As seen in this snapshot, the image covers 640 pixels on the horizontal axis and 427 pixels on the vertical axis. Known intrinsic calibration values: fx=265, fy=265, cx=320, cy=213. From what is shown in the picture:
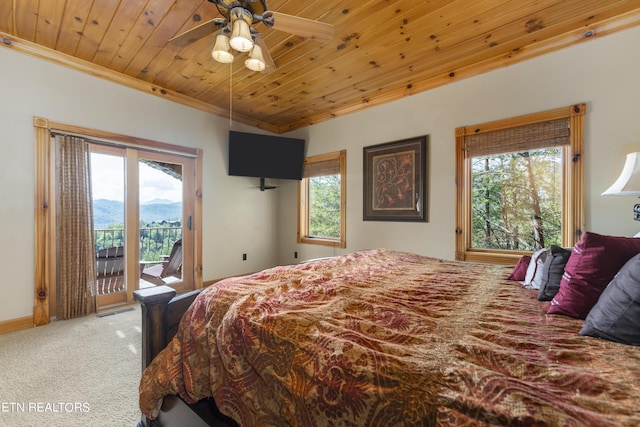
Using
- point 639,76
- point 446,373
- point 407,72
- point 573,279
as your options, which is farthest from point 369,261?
point 639,76

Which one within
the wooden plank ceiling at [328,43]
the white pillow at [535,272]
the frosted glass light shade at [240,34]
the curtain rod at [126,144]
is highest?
the wooden plank ceiling at [328,43]

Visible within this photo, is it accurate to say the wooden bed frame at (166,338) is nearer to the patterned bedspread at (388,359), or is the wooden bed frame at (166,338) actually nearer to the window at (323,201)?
the patterned bedspread at (388,359)

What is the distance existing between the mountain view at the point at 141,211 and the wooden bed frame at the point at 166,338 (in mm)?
2385

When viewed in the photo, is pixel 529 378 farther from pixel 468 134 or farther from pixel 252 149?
pixel 252 149

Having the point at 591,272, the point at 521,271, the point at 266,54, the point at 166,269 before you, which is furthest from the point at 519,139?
the point at 166,269

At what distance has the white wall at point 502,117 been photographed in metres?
2.12

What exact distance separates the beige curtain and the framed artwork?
3258 millimetres

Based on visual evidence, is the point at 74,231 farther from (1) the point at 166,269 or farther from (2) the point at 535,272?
(2) the point at 535,272

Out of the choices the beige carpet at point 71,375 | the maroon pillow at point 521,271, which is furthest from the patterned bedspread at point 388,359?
the beige carpet at point 71,375

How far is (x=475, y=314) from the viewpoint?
40.6 inches

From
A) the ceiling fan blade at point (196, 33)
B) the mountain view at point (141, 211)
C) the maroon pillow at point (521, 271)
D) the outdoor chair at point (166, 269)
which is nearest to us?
the maroon pillow at point (521, 271)

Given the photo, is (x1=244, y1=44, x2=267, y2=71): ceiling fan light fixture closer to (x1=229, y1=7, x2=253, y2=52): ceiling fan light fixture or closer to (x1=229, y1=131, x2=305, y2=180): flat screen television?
(x1=229, y1=7, x2=253, y2=52): ceiling fan light fixture

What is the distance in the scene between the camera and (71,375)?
1.82 m

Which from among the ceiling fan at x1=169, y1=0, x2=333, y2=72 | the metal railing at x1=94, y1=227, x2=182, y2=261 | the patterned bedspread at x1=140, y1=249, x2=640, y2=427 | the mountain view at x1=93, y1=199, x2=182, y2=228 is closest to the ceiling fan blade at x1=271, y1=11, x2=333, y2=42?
the ceiling fan at x1=169, y1=0, x2=333, y2=72
